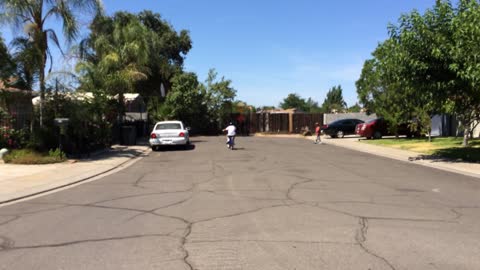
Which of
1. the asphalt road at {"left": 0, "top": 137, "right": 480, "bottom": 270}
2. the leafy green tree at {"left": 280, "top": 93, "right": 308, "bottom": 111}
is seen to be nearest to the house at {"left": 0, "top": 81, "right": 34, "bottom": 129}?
the asphalt road at {"left": 0, "top": 137, "right": 480, "bottom": 270}

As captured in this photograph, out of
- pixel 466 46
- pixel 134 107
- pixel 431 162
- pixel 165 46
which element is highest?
pixel 165 46

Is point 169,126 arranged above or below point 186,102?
below

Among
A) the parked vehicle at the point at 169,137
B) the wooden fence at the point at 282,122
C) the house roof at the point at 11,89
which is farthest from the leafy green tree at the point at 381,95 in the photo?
the house roof at the point at 11,89

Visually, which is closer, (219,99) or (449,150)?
(449,150)

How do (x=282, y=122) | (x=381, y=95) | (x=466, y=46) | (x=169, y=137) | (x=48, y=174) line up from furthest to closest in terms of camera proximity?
(x=282, y=122) < (x=381, y=95) < (x=169, y=137) < (x=466, y=46) < (x=48, y=174)

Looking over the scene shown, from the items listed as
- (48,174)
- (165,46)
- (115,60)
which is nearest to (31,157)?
(48,174)

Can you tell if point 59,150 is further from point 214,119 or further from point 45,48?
point 214,119

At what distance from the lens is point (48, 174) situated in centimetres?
1394

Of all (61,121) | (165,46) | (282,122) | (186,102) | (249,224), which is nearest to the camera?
(249,224)

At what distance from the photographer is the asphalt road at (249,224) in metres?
5.57

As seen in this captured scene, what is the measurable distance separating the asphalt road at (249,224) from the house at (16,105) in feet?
24.3

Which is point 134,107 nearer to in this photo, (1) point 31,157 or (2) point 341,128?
(2) point 341,128

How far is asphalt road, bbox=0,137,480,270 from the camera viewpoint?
18.3 feet

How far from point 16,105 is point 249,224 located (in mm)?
14601
